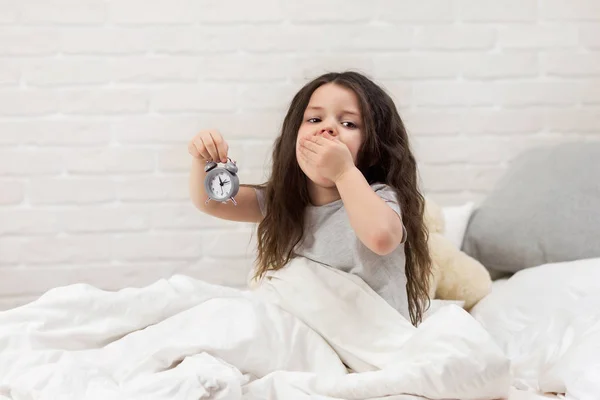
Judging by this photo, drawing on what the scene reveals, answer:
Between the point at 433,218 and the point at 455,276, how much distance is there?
0.20 m

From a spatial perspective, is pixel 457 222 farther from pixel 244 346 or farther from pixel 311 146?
pixel 244 346

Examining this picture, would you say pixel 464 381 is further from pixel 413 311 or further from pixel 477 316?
pixel 477 316

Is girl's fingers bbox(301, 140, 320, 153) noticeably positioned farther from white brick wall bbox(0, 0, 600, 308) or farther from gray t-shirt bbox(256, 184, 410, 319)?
white brick wall bbox(0, 0, 600, 308)

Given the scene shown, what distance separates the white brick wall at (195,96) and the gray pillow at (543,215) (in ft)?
0.94

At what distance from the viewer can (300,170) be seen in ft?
5.44

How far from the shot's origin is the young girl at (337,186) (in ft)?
4.91

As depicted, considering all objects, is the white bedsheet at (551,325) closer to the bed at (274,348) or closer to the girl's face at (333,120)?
the bed at (274,348)

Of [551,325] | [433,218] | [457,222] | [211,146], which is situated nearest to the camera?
[211,146]

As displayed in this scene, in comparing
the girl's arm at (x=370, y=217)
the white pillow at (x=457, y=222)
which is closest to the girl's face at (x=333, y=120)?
the girl's arm at (x=370, y=217)

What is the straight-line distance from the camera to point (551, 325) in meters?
1.73

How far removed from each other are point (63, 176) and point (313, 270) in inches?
44.9

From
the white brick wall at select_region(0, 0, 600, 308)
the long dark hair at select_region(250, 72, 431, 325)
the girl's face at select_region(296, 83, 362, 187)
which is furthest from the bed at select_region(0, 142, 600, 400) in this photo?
the white brick wall at select_region(0, 0, 600, 308)

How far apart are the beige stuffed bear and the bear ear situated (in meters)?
0.06

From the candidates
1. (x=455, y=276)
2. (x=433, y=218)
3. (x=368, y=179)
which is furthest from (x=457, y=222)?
(x=368, y=179)
